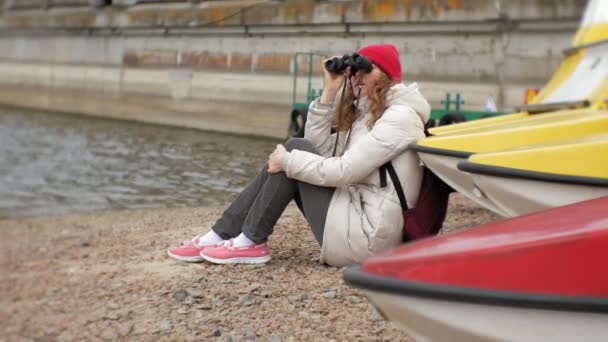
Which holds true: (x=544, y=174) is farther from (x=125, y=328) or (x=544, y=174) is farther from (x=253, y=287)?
(x=125, y=328)

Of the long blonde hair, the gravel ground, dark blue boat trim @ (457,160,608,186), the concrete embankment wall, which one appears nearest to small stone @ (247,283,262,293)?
the gravel ground

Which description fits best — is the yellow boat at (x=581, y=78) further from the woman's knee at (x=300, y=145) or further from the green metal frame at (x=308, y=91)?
the green metal frame at (x=308, y=91)

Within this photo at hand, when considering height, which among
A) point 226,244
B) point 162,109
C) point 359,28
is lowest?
point 162,109

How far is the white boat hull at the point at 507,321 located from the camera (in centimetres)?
176

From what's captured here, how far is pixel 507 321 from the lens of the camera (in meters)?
1.77

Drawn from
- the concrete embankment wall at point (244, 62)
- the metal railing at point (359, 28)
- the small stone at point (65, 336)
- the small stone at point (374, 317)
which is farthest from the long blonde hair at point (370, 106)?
the metal railing at point (359, 28)

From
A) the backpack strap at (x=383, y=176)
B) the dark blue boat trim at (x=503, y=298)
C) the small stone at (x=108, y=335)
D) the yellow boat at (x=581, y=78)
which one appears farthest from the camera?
the yellow boat at (x=581, y=78)

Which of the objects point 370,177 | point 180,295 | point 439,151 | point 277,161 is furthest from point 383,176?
point 180,295

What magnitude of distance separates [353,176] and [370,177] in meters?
0.11

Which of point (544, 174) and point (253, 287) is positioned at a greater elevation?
point (544, 174)

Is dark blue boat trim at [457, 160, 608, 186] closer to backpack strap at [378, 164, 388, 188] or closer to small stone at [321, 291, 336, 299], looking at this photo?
backpack strap at [378, 164, 388, 188]

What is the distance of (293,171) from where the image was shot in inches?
121

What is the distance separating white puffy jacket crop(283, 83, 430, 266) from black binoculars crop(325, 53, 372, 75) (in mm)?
171

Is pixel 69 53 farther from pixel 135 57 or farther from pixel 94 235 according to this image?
pixel 94 235
